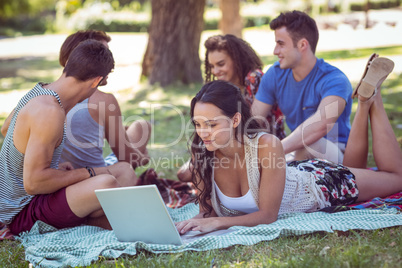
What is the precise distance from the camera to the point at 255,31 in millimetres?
26484

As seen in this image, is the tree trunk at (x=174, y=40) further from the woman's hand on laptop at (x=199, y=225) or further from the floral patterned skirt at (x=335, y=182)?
the woman's hand on laptop at (x=199, y=225)

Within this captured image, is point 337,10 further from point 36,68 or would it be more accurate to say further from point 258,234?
point 258,234

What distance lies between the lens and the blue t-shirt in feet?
14.9

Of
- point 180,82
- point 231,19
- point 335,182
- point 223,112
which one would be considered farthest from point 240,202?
point 231,19

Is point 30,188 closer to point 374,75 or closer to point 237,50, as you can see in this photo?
point 237,50

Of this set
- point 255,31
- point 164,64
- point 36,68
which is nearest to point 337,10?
point 255,31

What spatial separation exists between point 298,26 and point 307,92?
2.20ft

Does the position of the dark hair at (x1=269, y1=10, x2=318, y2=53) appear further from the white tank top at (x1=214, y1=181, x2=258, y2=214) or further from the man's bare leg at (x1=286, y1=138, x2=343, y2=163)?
the white tank top at (x1=214, y1=181, x2=258, y2=214)

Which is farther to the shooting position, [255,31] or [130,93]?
[255,31]

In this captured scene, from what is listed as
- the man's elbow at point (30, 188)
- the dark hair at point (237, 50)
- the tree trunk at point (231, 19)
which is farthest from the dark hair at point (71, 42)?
the tree trunk at point (231, 19)

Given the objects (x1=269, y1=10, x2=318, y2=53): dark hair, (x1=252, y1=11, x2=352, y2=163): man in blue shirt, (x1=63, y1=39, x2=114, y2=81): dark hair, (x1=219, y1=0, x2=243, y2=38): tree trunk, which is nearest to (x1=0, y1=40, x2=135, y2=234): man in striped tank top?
(x1=63, y1=39, x2=114, y2=81): dark hair

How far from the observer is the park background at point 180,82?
293 cm

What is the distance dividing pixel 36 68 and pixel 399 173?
13.3 metres

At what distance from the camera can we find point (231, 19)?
12492 millimetres
